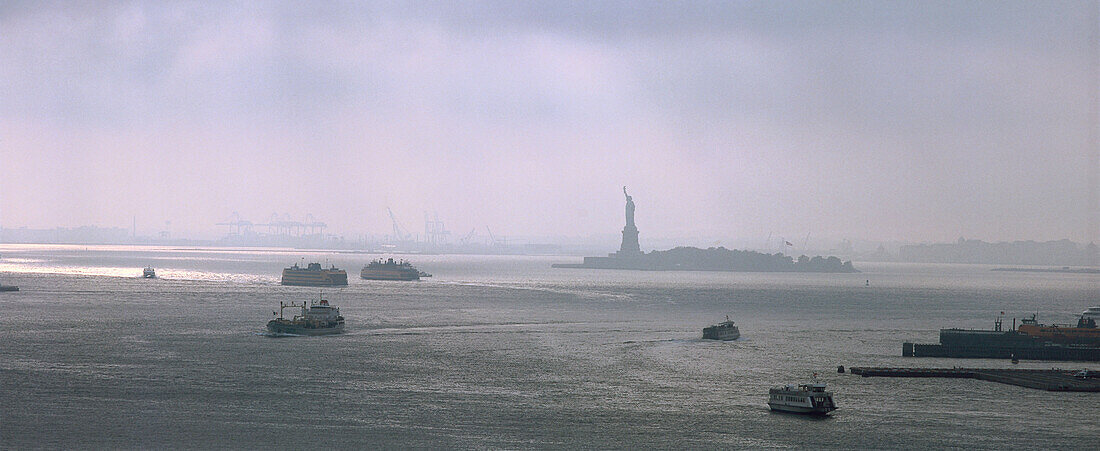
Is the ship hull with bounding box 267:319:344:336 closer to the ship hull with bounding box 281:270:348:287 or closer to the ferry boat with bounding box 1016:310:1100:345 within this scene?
the ferry boat with bounding box 1016:310:1100:345

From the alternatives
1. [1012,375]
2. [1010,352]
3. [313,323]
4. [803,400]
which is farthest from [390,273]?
[803,400]

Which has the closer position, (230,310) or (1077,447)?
(1077,447)

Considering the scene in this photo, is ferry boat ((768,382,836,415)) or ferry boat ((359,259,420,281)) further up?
ferry boat ((359,259,420,281))

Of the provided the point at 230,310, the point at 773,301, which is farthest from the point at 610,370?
the point at 773,301

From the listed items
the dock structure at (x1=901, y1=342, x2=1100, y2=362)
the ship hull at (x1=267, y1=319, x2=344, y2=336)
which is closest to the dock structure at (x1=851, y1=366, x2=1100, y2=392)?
the dock structure at (x1=901, y1=342, x2=1100, y2=362)

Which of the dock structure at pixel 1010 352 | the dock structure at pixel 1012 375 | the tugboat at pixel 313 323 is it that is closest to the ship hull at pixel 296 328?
the tugboat at pixel 313 323

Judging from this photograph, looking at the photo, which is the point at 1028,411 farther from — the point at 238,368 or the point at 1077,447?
the point at 238,368
